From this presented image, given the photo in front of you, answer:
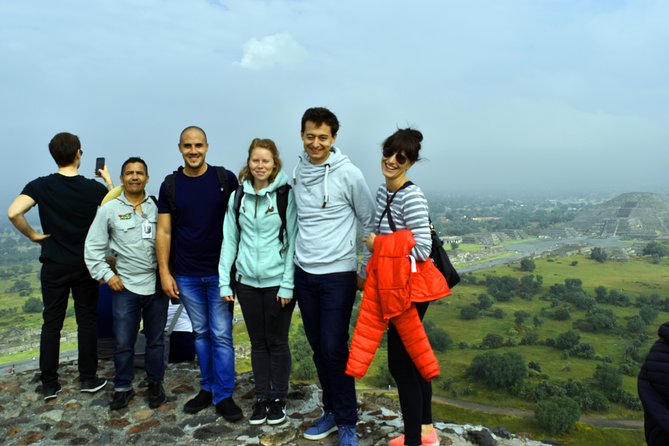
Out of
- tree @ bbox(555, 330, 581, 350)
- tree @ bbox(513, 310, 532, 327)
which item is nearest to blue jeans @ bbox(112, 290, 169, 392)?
tree @ bbox(555, 330, 581, 350)

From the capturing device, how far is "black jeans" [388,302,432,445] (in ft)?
10.0

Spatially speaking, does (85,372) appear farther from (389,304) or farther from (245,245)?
(389,304)

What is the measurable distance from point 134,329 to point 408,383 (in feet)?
8.57

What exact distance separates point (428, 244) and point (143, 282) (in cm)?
265

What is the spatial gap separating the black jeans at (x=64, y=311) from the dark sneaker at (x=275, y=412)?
1.97 m

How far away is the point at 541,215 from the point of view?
15450cm

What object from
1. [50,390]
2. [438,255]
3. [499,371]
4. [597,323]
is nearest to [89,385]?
[50,390]

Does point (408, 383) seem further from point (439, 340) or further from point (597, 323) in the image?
point (597, 323)

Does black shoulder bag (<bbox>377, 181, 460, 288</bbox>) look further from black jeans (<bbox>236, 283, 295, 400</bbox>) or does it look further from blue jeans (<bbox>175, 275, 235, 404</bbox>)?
blue jeans (<bbox>175, 275, 235, 404</bbox>)

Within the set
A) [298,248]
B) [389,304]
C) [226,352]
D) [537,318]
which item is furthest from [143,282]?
[537,318]

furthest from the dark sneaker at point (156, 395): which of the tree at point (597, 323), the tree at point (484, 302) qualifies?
the tree at point (484, 302)

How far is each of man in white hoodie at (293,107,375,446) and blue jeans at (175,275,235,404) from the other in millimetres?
877

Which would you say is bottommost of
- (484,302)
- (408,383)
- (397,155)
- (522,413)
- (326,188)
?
(522,413)

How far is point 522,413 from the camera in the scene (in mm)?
26922
